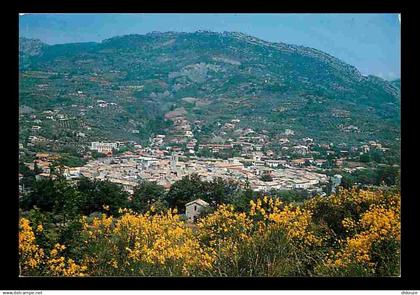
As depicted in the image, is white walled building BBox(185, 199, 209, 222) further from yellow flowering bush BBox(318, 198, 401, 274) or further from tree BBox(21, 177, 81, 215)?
yellow flowering bush BBox(318, 198, 401, 274)

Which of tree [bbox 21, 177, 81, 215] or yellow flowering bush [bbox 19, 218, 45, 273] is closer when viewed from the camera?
yellow flowering bush [bbox 19, 218, 45, 273]

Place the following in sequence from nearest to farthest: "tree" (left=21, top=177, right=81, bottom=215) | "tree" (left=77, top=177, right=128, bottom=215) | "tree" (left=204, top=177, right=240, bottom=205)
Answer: "tree" (left=21, top=177, right=81, bottom=215), "tree" (left=77, top=177, right=128, bottom=215), "tree" (left=204, top=177, right=240, bottom=205)

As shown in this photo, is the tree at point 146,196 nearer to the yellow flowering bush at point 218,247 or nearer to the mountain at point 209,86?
the yellow flowering bush at point 218,247

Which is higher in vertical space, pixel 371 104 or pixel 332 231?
pixel 371 104

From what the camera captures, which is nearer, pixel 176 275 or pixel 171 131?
pixel 176 275

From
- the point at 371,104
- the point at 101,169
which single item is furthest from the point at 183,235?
the point at 371,104

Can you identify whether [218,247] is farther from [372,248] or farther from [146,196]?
[372,248]

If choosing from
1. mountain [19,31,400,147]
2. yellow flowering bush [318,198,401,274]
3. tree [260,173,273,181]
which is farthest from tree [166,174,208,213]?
yellow flowering bush [318,198,401,274]
